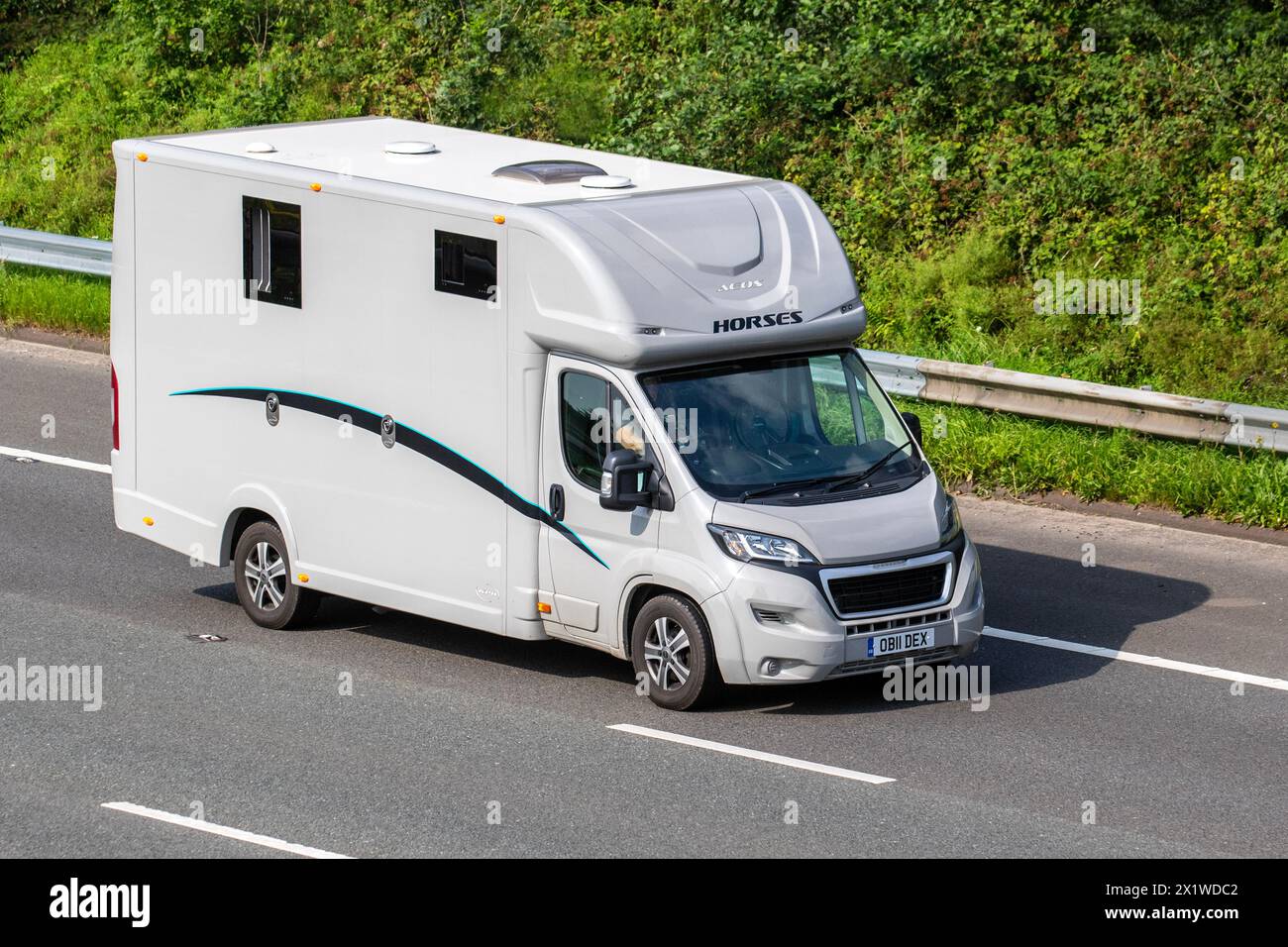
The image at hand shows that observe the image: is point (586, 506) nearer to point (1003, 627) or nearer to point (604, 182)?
point (604, 182)

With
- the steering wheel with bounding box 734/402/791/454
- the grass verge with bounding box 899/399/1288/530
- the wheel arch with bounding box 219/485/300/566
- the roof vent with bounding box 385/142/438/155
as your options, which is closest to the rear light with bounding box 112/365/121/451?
the wheel arch with bounding box 219/485/300/566

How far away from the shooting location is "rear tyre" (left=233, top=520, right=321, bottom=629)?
12.7 meters

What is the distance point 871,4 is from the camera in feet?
69.2

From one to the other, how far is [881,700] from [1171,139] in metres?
9.76

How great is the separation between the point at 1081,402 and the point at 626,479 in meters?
6.18

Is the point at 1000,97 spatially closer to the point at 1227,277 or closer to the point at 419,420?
the point at 1227,277

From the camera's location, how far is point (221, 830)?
9359 mm

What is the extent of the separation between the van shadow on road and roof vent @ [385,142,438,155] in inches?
119
